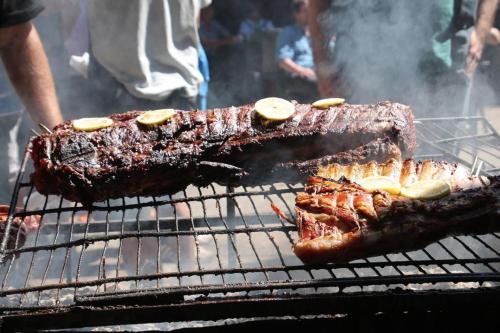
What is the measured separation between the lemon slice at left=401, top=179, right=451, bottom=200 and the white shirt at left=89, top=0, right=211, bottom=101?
8.54 feet

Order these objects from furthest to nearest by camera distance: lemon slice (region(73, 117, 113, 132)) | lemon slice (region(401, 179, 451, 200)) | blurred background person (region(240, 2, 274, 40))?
1. blurred background person (region(240, 2, 274, 40))
2. lemon slice (region(73, 117, 113, 132))
3. lemon slice (region(401, 179, 451, 200))

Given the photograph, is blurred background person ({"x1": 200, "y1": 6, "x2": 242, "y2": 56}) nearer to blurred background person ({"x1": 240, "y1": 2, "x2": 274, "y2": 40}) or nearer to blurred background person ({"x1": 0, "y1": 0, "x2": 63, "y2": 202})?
blurred background person ({"x1": 240, "y1": 2, "x2": 274, "y2": 40})

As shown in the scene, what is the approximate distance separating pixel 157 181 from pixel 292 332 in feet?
4.66

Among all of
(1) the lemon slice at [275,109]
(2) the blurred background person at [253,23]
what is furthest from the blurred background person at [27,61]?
(2) the blurred background person at [253,23]

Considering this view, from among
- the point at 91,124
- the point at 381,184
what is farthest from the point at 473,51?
the point at 91,124

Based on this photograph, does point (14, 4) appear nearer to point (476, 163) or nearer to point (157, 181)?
point (157, 181)

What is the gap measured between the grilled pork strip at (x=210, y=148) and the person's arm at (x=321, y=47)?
2.34m

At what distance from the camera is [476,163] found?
Answer: 10.7 ft

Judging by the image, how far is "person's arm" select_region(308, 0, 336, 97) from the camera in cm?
528

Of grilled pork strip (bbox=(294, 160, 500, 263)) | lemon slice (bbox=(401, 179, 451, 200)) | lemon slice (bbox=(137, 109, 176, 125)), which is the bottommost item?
grilled pork strip (bbox=(294, 160, 500, 263))

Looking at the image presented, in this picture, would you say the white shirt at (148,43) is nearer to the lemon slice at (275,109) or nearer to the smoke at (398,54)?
the lemon slice at (275,109)

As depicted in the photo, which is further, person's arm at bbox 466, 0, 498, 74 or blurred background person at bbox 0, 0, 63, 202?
person's arm at bbox 466, 0, 498, 74

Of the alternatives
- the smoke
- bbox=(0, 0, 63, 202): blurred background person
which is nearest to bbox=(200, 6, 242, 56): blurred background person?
the smoke

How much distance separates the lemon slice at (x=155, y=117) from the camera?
3.19 meters
